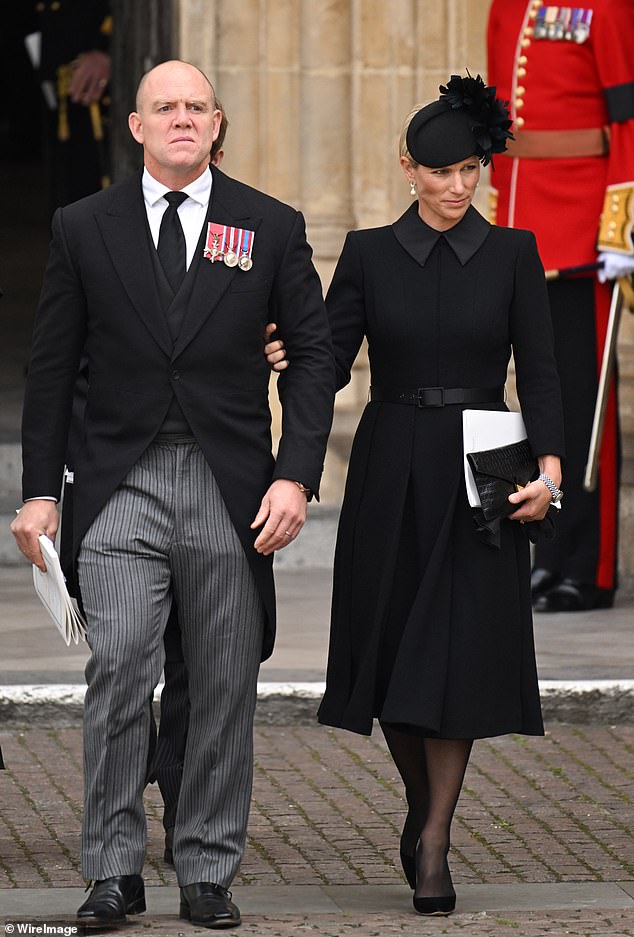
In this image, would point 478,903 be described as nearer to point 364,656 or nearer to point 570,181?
point 364,656

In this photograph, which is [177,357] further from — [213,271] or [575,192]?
[575,192]

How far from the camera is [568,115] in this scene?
791 centimetres

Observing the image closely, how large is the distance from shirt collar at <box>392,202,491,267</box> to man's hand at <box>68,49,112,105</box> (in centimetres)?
548

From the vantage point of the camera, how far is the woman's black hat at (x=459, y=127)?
17.2ft

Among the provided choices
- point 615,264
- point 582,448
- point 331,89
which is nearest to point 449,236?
point 615,264

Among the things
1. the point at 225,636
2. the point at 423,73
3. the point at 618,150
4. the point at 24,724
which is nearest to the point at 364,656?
the point at 225,636

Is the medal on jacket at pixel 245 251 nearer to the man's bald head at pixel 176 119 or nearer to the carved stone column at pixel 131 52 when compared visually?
the man's bald head at pixel 176 119

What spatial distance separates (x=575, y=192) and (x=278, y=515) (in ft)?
10.9

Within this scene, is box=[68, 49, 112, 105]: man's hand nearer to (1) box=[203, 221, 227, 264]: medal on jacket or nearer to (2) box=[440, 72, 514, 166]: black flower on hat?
(2) box=[440, 72, 514, 166]: black flower on hat

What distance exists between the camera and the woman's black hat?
525 centimetres

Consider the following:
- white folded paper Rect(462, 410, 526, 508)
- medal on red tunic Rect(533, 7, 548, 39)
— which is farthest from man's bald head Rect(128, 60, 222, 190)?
medal on red tunic Rect(533, 7, 548, 39)

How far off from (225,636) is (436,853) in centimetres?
65

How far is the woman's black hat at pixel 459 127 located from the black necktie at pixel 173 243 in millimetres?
584

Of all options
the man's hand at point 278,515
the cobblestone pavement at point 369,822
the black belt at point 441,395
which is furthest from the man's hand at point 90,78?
the man's hand at point 278,515
